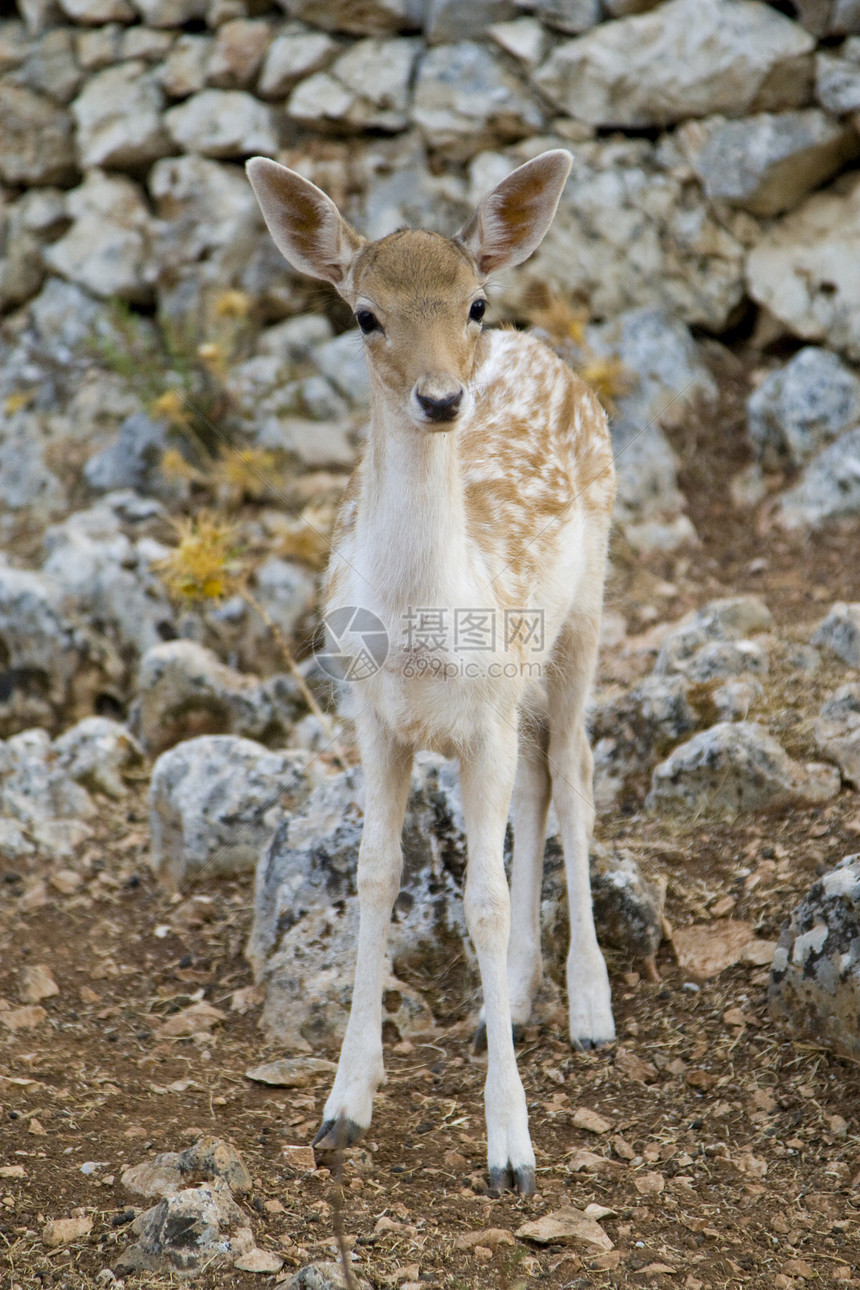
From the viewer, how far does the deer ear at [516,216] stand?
3918mm

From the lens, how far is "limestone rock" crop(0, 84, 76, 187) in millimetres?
10969

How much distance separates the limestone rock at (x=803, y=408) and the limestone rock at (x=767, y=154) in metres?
1.27

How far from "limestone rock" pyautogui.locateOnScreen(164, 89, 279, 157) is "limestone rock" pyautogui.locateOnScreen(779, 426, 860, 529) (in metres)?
5.30

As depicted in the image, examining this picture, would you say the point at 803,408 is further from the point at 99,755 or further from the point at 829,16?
the point at 99,755

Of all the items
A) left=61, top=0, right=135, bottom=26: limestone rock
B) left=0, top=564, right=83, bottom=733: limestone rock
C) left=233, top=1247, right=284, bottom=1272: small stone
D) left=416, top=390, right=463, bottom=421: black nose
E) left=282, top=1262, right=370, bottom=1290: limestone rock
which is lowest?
left=0, top=564, right=83, bottom=733: limestone rock

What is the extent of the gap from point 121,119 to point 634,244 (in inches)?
190

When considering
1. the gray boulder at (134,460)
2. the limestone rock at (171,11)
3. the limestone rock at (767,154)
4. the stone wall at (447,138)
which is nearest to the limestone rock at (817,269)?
the stone wall at (447,138)

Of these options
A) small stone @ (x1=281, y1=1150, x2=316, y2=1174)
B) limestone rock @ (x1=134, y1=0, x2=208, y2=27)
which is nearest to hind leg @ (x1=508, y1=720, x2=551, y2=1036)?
small stone @ (x1=281, y1=1150, x2=316, y2=1174)

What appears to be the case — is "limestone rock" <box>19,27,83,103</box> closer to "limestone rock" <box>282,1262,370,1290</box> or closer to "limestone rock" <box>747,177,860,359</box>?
"limestone rock" <box>747,177,860,359</box>

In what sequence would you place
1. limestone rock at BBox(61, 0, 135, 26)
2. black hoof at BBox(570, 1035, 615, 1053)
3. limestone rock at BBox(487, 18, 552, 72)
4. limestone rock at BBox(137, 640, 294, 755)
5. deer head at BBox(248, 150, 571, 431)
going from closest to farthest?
deer head at BBox(248, 150, 571, 431) < black hoof at BBox(570, 1035, 615, 1053) < limestone rock at BBox(137, 640, 294, 755) < limestone rock at BBox(487, 18, 552, 72) < limestone rock at BBox(61, 0, 135, 26)

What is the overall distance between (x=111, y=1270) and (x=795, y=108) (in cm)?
884

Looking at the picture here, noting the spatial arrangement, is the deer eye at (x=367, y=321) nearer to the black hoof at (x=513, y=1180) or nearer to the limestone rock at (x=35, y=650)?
the black hoof at (x=513, y=1180)

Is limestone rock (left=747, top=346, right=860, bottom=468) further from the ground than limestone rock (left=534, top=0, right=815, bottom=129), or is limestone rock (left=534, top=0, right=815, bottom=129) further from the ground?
limestone rock (left=534, top=0, right=815, bottom=129)

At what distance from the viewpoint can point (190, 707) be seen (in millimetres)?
6984
